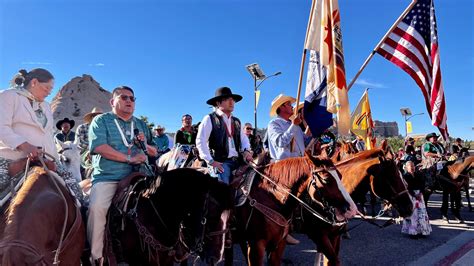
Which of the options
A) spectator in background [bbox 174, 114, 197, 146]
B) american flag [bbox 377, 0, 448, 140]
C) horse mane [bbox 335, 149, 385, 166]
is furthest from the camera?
spectator in background [bbox 174, 114, 197, 146]

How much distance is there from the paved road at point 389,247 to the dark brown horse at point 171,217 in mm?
3409

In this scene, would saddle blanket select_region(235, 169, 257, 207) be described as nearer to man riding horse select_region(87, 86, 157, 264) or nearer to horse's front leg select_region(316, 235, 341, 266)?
man riding horse select_region(87, 86, 157, 264)

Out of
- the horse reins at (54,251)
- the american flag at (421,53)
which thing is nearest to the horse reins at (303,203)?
the horse reins at (54,251)

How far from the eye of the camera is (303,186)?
13.1 ft

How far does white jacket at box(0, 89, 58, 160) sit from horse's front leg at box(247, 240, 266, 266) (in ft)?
8.39

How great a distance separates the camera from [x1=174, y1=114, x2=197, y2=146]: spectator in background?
27.0 feet

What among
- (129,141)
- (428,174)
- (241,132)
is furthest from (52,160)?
(428,174)

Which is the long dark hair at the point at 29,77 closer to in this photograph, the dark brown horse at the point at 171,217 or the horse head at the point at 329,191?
the dark brown horse at the point at 171,217

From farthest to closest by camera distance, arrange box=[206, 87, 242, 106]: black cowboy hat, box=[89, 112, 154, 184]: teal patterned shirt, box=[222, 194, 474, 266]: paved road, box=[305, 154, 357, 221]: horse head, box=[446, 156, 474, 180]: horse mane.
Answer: box=[446, 156, 474, 180]: horse mane → box=[222, 194, 474, 266]: paved road → box=[206, 87, 242, 106]: black cowboy hat → box=[305, 154, 357, 221]: horse head → box=[89, 112, 154, 184]: teal patterned shirt

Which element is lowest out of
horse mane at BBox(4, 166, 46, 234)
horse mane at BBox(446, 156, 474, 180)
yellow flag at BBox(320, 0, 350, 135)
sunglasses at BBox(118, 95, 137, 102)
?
horse mane at BBox(446, 156, 474, 180)

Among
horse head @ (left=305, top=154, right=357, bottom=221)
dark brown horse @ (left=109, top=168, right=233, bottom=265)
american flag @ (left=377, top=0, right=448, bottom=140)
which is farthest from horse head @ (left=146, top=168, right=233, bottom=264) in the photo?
american flag @ (left=377, top=0, right=448, bottom=140)

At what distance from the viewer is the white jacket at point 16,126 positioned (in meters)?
2.72

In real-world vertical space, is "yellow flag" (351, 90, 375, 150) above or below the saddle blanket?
above

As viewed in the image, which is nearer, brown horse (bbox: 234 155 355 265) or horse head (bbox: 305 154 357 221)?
horse head (bbox: 305 154 357 221)
